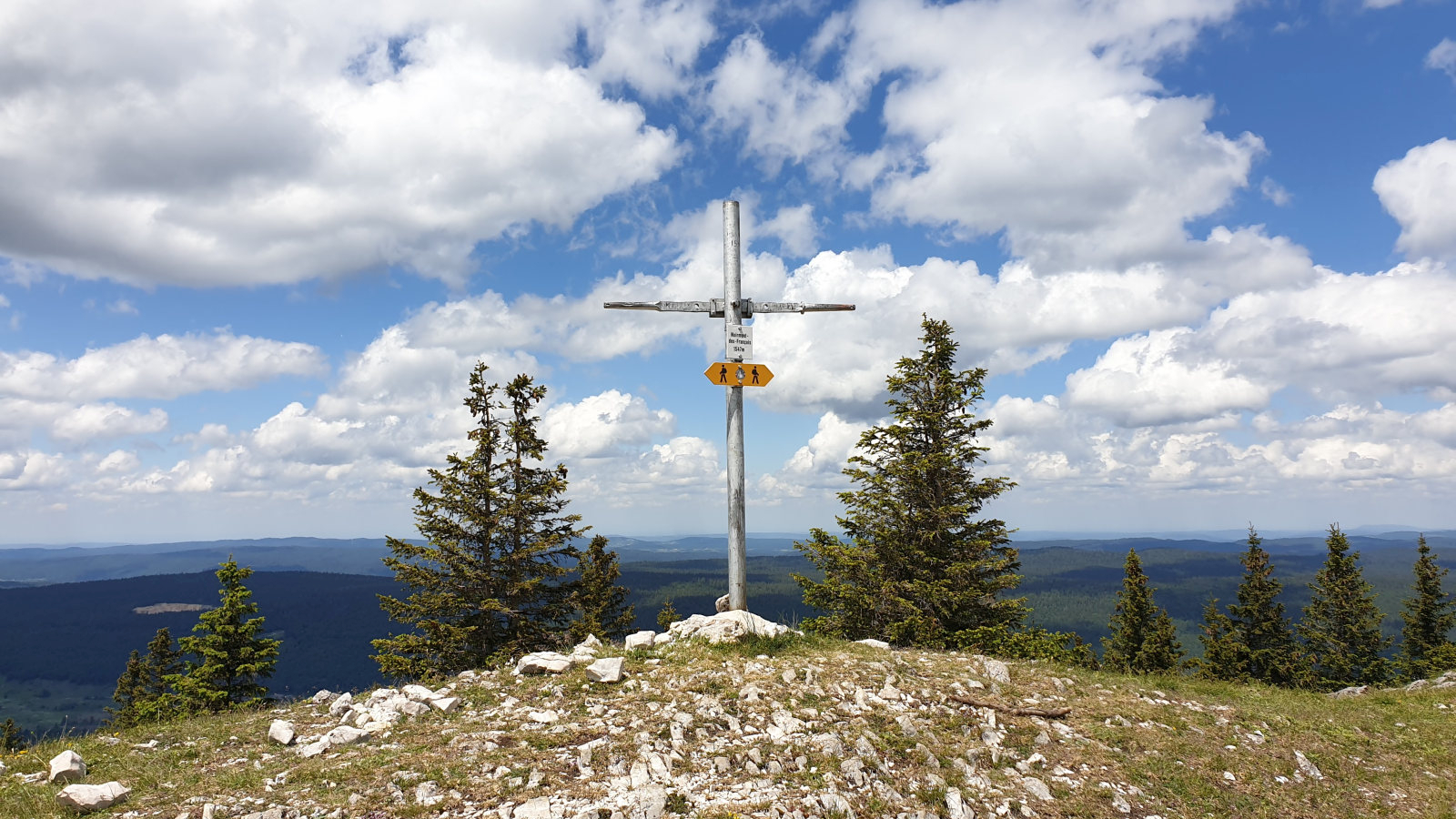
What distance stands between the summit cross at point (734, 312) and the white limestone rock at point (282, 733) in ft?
23.2

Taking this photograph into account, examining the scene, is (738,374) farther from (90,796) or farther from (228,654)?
(228,654)

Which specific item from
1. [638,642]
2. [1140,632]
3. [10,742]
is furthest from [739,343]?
[1140,632]

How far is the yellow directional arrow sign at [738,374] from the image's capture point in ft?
39.8

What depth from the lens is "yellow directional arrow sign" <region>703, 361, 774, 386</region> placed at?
12125 mm

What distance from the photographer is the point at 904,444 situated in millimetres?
20688

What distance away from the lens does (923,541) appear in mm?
19547

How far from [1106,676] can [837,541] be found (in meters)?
9.45

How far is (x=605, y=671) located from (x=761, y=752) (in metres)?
3.30

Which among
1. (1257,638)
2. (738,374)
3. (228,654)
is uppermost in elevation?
(738,374)

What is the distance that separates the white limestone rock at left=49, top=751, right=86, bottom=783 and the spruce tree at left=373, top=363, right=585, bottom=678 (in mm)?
13371

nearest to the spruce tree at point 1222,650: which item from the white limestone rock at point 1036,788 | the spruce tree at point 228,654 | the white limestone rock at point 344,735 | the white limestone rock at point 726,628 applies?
the white limestone rock at point 726,628

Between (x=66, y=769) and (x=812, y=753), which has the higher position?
(x=66, y=769)

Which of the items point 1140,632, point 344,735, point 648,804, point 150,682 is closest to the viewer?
point 648,804

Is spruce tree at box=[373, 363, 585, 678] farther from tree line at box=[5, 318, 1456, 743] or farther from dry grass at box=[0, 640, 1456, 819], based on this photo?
dry grass at box=[0, 640, 1456, 819]
